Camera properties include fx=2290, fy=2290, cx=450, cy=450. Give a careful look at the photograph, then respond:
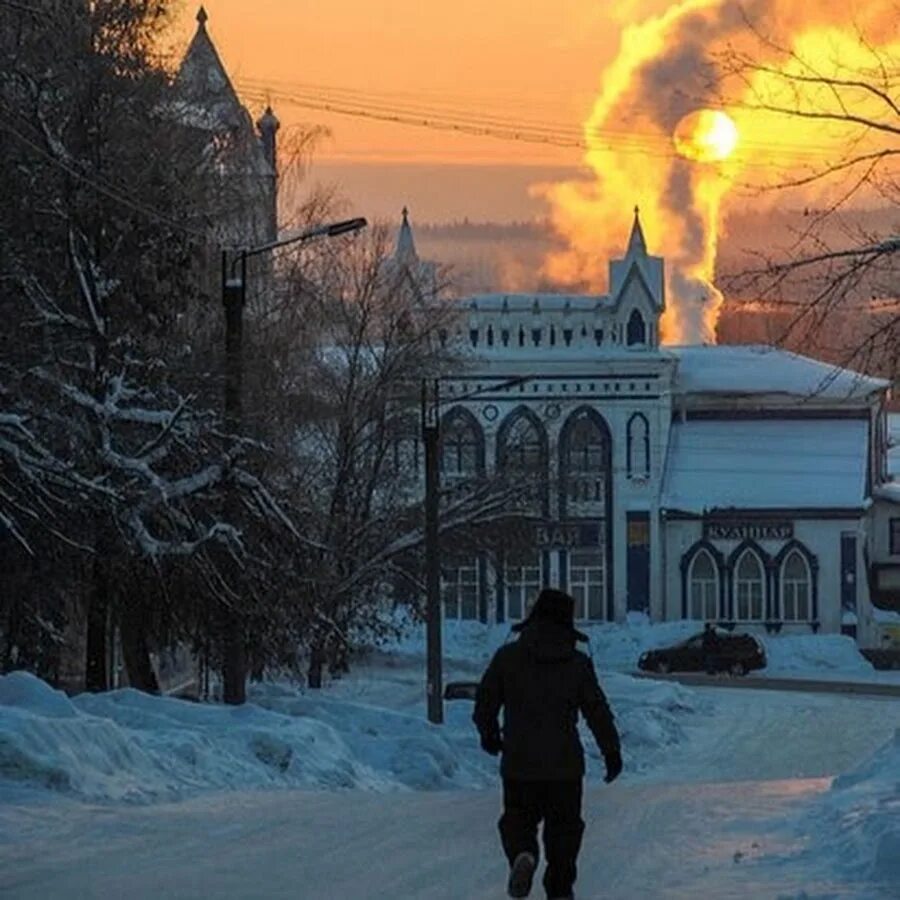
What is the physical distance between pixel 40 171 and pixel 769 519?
46443 millimetres

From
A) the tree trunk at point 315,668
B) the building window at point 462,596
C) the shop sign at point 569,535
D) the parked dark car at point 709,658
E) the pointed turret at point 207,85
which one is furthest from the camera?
the building window at point 462,596

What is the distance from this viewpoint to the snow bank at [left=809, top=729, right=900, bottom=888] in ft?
38.3

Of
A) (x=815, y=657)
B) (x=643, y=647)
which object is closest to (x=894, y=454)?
(x=815, y=657)

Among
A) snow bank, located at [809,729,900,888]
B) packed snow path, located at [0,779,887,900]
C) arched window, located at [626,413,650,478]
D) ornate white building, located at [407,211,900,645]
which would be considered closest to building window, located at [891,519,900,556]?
ornate white building, located at [407,211,900,645]

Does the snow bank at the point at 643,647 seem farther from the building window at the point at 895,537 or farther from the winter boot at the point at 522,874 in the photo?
the winter boot at the point at 522,874

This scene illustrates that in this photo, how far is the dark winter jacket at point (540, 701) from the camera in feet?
33.7

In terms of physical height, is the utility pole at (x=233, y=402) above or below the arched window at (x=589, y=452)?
below

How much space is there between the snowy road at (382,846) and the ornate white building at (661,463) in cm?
5093

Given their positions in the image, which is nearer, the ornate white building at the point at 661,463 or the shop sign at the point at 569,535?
the shop sign at the point at 569,535

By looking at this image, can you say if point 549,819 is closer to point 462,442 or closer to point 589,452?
point 462,442

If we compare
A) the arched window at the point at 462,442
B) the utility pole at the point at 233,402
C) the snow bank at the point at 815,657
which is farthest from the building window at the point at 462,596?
the utility pole at the point at 233,402

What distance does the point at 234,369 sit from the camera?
86.4ft

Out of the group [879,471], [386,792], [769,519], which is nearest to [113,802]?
[386,792]

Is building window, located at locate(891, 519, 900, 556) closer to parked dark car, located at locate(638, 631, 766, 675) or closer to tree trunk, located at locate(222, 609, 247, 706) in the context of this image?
parked dark car, located at locate(638, 631, 766, 675)
